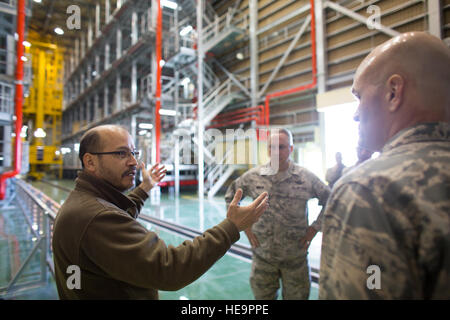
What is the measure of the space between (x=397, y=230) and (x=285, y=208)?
1786mm

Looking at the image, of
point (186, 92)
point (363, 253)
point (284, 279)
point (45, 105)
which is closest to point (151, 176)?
point (284, 279)

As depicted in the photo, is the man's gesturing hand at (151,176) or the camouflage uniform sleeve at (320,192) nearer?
the man's gesturing hand at (151,176)

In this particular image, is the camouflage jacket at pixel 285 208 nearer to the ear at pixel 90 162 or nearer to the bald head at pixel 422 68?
the ear at pixel 90 162

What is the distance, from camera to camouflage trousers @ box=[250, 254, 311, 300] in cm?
219

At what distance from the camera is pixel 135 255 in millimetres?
956

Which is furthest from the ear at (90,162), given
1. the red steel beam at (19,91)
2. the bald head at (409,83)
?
the red steel beam at (19,91)

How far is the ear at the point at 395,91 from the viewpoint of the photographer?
66 cm

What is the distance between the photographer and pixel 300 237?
2273mm

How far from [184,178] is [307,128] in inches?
243

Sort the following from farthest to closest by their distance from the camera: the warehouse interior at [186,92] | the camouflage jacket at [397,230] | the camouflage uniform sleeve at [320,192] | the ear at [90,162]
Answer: the camouflage uniform sleeve at [320,192]
the warehouse interior at [186,92]
the ear at [90,162]
the camouflage jacket at [397,230]

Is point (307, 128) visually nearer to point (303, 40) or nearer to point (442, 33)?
point (303, 40)

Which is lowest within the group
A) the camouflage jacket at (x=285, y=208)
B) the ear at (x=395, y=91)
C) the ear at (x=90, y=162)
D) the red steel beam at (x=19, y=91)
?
the camouflage jacket at (x=285, y=208)

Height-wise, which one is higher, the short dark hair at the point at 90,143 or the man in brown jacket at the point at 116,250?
the short dark hair at the point at 90,143

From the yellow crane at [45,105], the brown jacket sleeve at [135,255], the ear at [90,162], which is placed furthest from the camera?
the yellow crane at [45,105]
